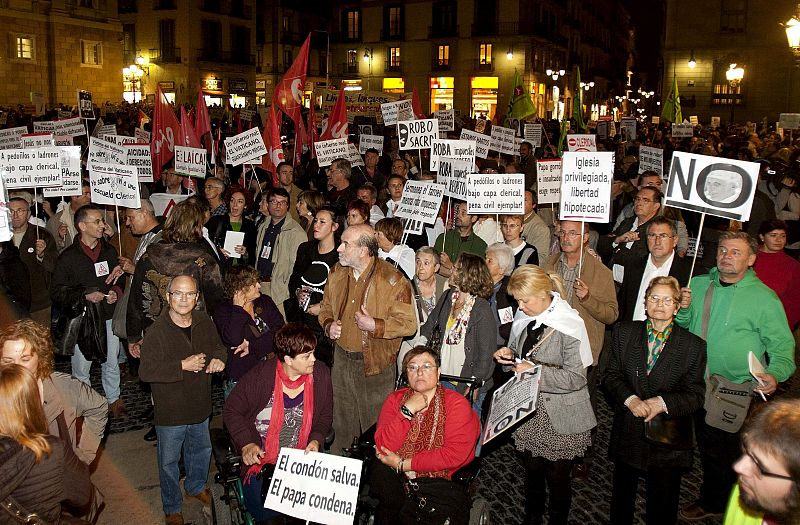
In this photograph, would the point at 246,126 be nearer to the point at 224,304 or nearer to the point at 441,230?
the point at 441,230

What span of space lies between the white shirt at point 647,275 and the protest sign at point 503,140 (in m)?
7.57

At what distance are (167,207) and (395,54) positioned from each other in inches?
2097

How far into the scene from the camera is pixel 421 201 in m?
8.12

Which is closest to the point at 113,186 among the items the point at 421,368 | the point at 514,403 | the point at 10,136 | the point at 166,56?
the point at 10,136

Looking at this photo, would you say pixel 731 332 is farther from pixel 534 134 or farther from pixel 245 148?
pixel 534 134

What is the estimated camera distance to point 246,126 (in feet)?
77.4

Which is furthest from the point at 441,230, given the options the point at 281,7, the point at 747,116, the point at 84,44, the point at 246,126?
the point at 281,7

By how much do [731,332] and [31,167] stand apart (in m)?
7.03

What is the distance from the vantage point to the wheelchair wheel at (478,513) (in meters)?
4.59

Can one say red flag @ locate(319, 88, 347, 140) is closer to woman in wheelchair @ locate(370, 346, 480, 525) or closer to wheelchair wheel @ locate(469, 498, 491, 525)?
woman in wheelchair @ locate(370, 346, 480, 525)

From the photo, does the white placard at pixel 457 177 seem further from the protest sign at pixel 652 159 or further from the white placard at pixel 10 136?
the white placard at pixel 10 136

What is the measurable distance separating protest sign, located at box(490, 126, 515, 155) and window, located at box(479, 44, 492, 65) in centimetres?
4457

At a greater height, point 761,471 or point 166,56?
point 166,56

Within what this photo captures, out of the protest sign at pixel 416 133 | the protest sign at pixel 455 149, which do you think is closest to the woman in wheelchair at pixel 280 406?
the protest sign at pixel 455 149
